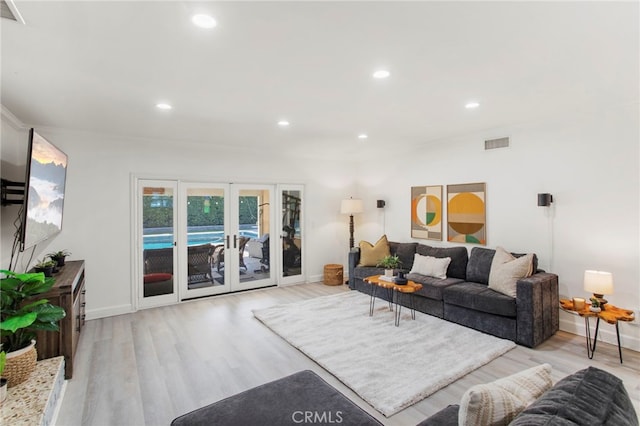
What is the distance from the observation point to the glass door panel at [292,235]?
645cm

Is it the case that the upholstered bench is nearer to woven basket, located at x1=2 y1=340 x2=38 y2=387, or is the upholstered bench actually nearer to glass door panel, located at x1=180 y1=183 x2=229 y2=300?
woven basket, located at x1=2 y1=340 x2=38 y2=387

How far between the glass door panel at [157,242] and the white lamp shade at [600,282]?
18.0ft

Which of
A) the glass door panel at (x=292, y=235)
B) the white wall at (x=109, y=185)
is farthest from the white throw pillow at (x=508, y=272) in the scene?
the white wall at (x=109, y=185)

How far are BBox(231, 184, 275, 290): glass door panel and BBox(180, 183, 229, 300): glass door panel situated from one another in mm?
243

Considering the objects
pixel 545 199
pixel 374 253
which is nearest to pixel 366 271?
pixel 374 253

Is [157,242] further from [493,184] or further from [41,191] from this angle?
[493,184]

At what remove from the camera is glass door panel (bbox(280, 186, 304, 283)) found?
21.1ft

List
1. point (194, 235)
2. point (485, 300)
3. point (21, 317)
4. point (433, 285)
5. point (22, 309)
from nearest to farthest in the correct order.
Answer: point (21, 317), point (22, 309), point (485, 300), point (433, 285), point (194, 235)

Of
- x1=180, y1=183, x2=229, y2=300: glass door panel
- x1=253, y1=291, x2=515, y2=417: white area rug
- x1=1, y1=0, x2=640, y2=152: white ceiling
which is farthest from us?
x1=180, y1=183, x2=229, y2=300: glass door panel

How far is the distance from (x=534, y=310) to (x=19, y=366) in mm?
4577

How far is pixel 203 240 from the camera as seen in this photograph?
5574 millimetres

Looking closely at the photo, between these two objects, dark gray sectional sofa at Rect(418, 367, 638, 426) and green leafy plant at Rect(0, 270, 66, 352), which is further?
green leafy plant at Rect(0, 270, 66, 352)
